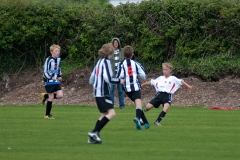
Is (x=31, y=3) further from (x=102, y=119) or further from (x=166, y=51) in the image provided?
(x=102, y=119)

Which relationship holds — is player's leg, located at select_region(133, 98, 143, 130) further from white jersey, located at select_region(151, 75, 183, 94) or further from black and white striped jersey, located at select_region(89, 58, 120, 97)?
black and white striped jersey, located at select_region(89, 58, 120, 97)

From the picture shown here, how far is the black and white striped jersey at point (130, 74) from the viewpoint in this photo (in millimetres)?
15742

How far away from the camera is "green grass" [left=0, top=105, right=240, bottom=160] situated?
435 inches

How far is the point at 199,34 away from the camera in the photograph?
27.5m

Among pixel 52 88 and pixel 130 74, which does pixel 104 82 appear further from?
pixel 52 88

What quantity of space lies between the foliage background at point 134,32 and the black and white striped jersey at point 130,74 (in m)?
10.8

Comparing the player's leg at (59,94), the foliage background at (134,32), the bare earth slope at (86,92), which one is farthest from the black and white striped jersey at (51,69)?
the foliage background at (134,32)

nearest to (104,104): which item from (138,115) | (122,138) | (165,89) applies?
(122,138)

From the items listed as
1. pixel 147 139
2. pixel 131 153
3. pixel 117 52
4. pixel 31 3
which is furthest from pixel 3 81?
pixel 131 153

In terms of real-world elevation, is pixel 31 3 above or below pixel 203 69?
above

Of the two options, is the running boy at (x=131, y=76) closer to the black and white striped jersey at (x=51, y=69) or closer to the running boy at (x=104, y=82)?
the running boy at (x=104, y=82)

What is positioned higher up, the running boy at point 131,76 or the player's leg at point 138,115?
the running boy at point 131,76

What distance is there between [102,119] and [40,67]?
708 inches

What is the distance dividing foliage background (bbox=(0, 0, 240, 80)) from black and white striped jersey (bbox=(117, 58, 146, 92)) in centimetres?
1085
